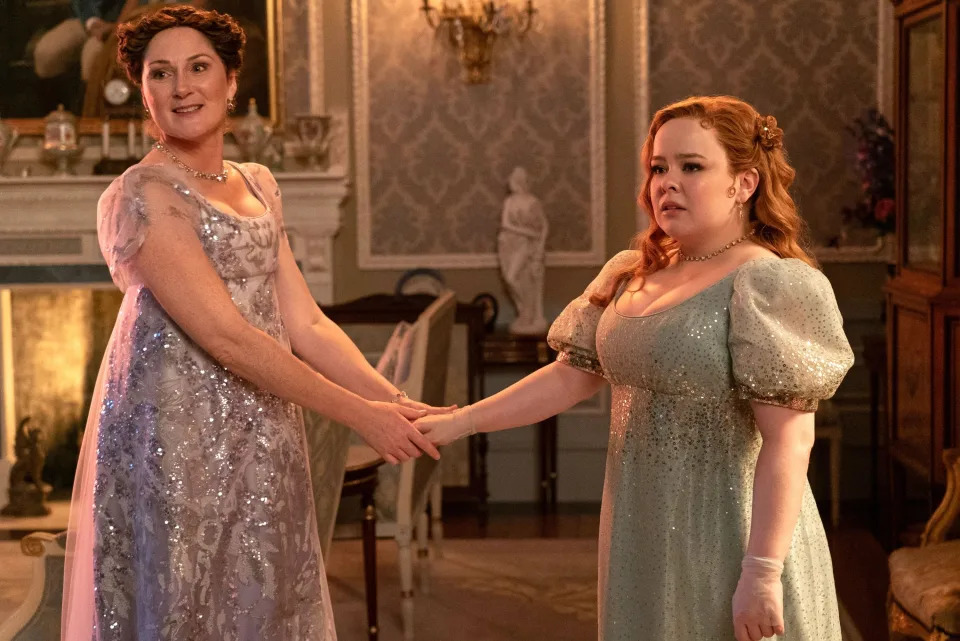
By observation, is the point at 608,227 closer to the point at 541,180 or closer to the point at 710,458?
the point at 541,180

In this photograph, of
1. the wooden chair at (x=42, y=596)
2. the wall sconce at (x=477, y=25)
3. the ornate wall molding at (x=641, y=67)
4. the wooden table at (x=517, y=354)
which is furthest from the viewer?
the ornate wall molding at (x=641, y=67)

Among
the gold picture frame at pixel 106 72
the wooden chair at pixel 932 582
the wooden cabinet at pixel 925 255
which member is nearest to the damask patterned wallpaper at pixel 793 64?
the wooden cabinet at pixel 925 255

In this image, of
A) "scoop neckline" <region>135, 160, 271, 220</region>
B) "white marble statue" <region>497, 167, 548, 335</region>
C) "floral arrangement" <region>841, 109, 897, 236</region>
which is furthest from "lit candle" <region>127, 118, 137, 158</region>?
"scoop neckline" <region>135, 160, 271, 220</region>

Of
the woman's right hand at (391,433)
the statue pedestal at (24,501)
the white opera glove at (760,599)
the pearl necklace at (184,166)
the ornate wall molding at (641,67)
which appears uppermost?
the ornate wall molding at (641,67)

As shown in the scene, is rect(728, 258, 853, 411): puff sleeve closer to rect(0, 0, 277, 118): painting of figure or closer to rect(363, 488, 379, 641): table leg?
rect(363, 488, 379, 641): table leg

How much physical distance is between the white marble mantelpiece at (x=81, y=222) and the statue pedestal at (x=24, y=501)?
0.95 m

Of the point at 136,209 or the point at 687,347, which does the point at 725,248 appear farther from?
the point at 136,209

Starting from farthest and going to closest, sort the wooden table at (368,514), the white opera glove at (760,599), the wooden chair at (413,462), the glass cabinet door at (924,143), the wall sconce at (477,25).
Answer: the wall sconce at (477,25) < the glass cabinet door at (924,143) < the wooden chair at (413,462) < the wooden table at (368,514) < the white opera glove at (760,599)

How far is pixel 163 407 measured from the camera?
2.16 meters

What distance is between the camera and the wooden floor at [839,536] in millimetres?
4320

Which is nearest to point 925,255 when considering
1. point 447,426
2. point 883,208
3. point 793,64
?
point 883,208

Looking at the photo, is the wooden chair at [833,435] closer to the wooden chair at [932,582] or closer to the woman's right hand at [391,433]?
the wooden chair at [932,582]

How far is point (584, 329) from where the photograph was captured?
7.18 ft

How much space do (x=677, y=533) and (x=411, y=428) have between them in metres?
0.69
